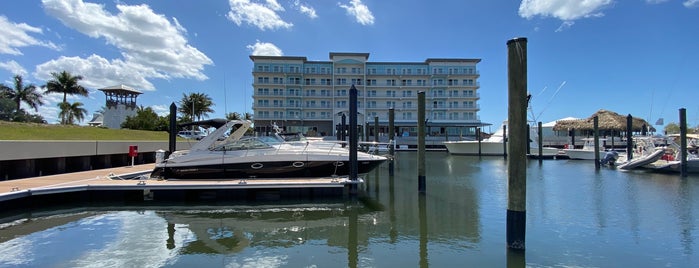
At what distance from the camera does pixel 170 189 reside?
39.5ft

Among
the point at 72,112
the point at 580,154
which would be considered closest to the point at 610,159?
the point at 580,154

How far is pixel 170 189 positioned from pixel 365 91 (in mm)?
60830

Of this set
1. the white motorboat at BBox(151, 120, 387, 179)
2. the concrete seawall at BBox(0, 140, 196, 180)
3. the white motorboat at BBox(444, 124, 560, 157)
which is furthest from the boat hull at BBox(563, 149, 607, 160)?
the concrete seawall at BBox(0, 140, 196, 180)

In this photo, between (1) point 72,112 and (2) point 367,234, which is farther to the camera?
(1) point 72,112

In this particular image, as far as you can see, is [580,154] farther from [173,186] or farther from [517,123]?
[173,186]

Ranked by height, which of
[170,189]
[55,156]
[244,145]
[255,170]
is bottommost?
[170,189]

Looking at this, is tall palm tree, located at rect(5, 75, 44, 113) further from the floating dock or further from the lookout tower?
the floating dock

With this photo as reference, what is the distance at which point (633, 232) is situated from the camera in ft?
29.2

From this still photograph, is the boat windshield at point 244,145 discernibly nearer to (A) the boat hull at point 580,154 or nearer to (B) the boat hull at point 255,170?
(B) the boat hull at point 255,170

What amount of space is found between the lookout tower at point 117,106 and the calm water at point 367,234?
43.6 meters

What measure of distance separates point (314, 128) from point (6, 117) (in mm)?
42669

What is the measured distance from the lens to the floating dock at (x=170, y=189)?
448 inches

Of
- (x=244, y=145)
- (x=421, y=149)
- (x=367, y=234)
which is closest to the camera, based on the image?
(x=367, y=234)

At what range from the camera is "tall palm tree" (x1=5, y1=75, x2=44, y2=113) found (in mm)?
45938
